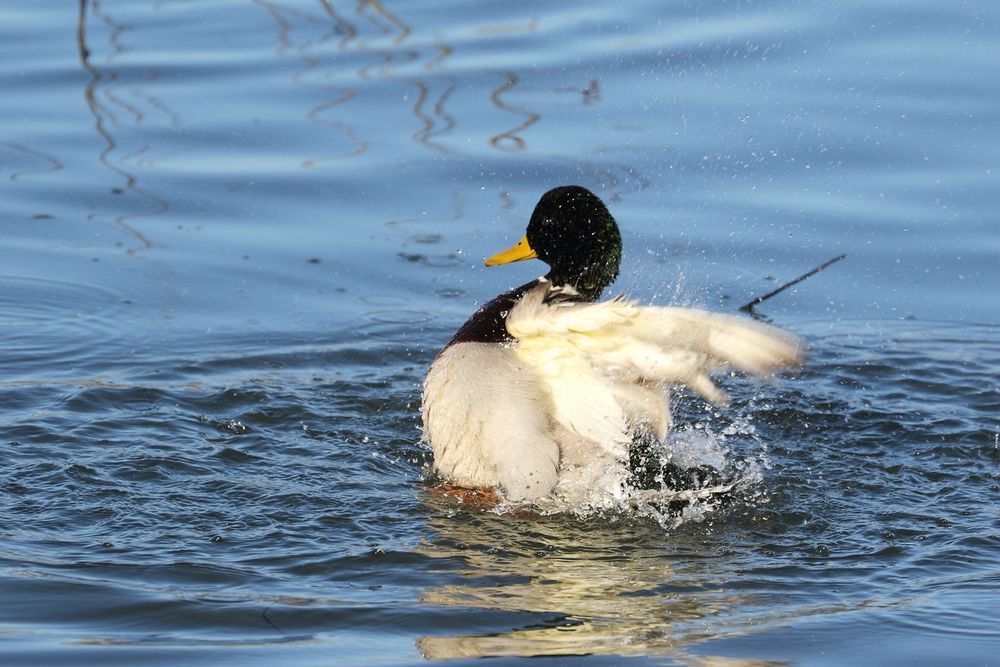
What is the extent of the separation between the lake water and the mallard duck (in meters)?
0.18

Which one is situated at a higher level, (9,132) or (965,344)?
(9,132)

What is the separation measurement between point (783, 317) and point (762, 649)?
323 centimetres

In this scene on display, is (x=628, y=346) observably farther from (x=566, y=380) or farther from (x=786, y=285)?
(x=786, y=285)

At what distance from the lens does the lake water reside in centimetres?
432

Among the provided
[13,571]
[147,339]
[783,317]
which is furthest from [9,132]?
[13,571]

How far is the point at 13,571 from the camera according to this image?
14.6 feet

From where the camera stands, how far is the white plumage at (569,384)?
4816mm

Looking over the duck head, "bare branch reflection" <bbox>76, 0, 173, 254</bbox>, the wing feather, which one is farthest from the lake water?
the wing feather

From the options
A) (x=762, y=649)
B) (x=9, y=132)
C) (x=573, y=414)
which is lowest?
(x=762, y=649)

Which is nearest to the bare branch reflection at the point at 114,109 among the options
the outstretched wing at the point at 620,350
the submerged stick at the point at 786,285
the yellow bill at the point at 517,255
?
the yellow bill at the point at 517,255

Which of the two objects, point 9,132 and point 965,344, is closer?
point 965,344

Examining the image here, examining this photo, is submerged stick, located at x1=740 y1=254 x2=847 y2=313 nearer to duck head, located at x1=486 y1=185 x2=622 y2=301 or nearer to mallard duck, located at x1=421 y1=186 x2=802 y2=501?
duck head, located at x1=486 y1=185 x2=622 y2=301

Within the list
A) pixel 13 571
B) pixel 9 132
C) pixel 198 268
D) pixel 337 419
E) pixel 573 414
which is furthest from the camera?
pixel 9 132

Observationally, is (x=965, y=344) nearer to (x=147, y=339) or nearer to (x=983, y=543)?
(x=983, y=543)
